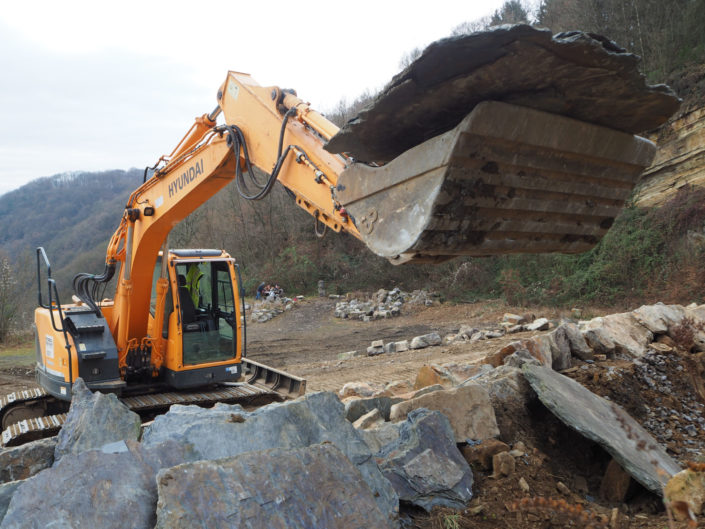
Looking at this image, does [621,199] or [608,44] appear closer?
[608,44]

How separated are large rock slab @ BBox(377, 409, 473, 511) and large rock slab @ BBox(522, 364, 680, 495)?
3.56ft

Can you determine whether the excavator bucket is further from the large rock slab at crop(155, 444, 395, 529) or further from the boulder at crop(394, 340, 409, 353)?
the boulder at crop(394, 340, 409, 353)

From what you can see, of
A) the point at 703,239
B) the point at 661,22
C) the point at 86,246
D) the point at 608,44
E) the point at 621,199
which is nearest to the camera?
the point at 608,44

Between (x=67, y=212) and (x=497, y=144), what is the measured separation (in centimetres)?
5492

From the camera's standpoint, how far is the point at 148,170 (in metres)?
5.68

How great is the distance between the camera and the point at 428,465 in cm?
309

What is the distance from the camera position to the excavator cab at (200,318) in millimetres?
5641

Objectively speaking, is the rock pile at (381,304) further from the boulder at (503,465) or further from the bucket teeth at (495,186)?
the bucket teeth at (495,186)

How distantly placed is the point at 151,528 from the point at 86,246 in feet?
135

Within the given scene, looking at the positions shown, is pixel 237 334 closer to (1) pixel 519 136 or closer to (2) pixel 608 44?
(1) pixel 519 136

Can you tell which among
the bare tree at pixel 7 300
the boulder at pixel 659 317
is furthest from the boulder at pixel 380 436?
the bare tree at pixel 7 300

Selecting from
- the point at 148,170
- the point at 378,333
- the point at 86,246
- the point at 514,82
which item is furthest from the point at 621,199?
the point at 86,246

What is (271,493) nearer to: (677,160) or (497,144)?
(497,144)

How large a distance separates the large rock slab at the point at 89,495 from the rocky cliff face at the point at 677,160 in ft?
54.6
